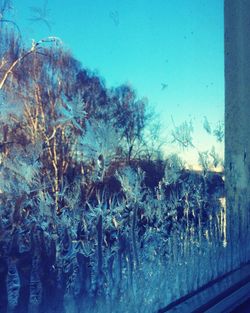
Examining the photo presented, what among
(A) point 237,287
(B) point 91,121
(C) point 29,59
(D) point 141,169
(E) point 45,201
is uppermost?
(C) point 29,59

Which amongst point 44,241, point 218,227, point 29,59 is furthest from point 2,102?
point 218,227

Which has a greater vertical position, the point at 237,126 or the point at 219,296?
the point at 237,126

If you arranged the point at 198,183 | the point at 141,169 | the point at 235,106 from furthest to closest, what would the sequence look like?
the point at 235,106 → the point at 198,183 → the point at 141,169

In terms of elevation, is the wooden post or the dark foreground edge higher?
the wooden post

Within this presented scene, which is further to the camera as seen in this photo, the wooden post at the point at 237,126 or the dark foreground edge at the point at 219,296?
the wooden post at the point at 237,126

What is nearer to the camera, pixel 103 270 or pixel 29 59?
pixel 29 59

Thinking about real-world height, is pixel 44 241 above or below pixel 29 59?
below

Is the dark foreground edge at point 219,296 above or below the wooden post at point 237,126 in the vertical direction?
below

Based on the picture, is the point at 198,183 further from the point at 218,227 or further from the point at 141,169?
the point at 141,169

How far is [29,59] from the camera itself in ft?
5.06

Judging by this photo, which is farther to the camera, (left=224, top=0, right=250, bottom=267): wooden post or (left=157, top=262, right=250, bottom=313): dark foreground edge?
(left=224, top=0, right=250, bottom=267): wooden post

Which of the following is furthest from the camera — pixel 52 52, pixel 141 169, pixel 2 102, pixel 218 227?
pixel 218 227

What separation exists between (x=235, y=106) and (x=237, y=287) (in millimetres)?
1335

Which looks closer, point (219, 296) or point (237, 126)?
point (219, 296)
